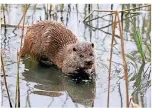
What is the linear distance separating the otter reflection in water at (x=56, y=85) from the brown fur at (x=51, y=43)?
5.2 inches

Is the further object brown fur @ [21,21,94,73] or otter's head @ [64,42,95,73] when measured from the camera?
brown fur @ [21,21,94,73]

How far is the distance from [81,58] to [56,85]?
0.39 meters

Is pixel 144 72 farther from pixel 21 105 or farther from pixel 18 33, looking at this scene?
pixel 18 33

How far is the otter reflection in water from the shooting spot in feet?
13.1

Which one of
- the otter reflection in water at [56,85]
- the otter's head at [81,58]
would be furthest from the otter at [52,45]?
the otter reflection in water at [56,85]

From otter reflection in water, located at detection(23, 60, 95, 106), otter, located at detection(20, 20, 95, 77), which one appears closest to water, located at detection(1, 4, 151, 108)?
otter reflection in water, located at detection(23, 60, 95, 106)

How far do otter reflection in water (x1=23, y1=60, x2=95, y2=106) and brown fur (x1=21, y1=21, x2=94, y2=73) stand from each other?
0.43 feet

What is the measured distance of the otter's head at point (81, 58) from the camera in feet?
14.1

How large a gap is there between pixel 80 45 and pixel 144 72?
814 mm

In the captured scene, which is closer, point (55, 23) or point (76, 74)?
point (76, 74)

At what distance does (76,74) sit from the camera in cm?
452

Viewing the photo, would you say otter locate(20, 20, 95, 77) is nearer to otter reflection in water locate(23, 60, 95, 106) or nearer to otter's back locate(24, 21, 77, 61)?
otter's back locate(24, 21, 77, 61)

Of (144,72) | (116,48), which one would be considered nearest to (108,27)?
(116,48)

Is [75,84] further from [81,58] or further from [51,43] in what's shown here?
[51,43]
